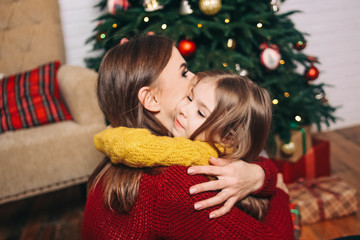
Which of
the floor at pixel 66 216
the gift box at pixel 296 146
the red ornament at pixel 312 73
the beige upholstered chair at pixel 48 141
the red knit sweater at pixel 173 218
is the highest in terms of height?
the red knit sweater at pixel 173 218

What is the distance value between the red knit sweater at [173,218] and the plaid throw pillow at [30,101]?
96cm

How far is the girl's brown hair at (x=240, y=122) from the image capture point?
37.0 inches

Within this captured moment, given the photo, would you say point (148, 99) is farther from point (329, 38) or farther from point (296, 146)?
point (329, 38)

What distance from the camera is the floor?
5.13 ft

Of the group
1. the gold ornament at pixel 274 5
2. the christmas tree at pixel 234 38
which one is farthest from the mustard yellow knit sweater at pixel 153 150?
the gold ornament at pixel 274 5

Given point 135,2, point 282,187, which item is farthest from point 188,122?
point 135,2

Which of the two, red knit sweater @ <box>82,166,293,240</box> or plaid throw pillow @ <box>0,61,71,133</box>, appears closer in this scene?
red knit sweater @ <box>82,166,293,240</box>

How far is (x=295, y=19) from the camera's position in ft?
8.21

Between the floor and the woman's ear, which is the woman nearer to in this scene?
the woman's ear

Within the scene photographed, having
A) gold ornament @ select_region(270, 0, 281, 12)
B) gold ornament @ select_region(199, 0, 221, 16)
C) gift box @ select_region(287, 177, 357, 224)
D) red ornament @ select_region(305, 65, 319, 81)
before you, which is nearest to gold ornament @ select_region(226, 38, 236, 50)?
gold ornament @ select_region(199, 0, 221, 16)

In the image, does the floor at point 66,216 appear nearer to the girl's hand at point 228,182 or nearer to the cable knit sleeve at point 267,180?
the cable knit sleeve at point 267,180

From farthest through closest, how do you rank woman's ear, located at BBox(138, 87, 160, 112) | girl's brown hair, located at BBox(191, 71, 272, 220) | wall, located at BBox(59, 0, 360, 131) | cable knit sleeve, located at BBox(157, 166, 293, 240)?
wall, located at BBox(59, 0, 360, 131)
woman's ear, located at BBox(138, 87, 160, 112)
girl's brown hair, located at BBox(191, 71, 272, 220)
cable knit sleeve, located at BBox(157, 166, 293, 240)

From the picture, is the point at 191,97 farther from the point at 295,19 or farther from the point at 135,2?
the point at 295,19

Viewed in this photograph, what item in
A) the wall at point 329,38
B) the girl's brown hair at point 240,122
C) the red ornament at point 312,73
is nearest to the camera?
the girl's brown hair at point 240,122
